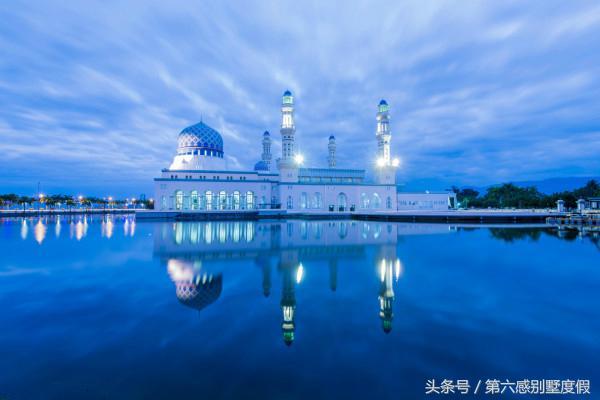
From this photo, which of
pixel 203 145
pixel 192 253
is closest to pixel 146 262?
pixel 192 253

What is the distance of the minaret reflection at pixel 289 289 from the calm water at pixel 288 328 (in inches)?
1.8

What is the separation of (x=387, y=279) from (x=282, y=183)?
4353cm

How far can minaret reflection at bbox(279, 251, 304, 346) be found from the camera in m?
5.36

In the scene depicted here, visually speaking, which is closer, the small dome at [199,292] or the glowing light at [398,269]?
the small dome at [199,292]

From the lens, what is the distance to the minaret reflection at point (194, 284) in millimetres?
6934

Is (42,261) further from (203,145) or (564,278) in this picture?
(203,145)

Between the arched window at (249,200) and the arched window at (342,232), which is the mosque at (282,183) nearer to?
the arched window at (249,200)

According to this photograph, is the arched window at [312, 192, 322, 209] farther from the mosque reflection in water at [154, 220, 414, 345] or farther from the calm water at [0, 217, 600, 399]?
the calm water at [0, 217, 600, 399]

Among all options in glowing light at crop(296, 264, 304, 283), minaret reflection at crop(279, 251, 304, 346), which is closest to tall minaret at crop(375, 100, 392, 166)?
minaret reflection at crop(279, 251, 304, 346)

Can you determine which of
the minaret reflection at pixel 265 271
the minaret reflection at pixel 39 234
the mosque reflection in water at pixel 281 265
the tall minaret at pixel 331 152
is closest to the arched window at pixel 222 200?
the tall minaret at pixel 331 152

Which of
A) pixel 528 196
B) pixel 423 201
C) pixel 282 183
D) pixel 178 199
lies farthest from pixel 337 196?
pixel 528 196

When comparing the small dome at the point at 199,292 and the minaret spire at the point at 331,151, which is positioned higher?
the minaret spire at the point at 331,151

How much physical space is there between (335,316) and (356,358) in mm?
1699

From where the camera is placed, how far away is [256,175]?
5553 cm
